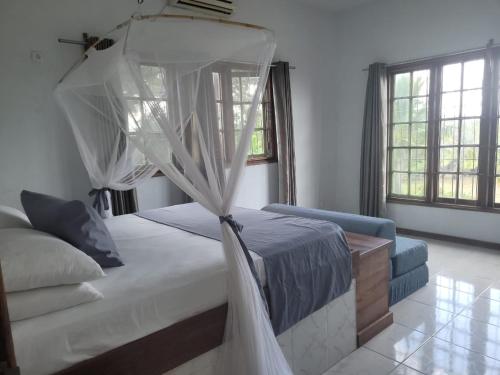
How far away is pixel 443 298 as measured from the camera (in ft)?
9.57

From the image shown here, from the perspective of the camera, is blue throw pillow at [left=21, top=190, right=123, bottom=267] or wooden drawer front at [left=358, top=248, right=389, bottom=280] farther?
wooden drawer front at [left=358, top=248, right=389, bottom=280]

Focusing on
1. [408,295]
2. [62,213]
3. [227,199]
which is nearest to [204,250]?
[227,199]

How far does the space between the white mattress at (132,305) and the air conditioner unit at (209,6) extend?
251cm

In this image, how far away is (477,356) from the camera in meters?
2.17

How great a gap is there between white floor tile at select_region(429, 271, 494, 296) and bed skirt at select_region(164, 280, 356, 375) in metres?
1.36

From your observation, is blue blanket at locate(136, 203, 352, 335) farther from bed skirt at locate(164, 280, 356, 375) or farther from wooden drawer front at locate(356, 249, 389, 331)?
wooden drawer front at locate(356, 249, 389, 331)

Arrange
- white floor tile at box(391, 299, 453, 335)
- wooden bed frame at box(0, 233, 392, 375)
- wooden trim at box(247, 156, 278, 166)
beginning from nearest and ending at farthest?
wooden bed frame at box(0, 233, 392, 375)
white floor tile at box(391, 299, 453, 335)
wooden trim at box(247, 156, 278, 166)

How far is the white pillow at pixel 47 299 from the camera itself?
1194 millimetres

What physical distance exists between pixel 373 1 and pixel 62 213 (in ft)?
14.9

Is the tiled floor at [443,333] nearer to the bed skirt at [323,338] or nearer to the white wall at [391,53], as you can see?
the bed skirt at [323,338]

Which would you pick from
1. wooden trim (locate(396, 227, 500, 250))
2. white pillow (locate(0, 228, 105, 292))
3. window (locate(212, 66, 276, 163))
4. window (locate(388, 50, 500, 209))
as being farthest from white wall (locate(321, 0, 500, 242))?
white pillow (locate(0, 228, 105, 292))

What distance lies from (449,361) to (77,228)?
217 centimetres

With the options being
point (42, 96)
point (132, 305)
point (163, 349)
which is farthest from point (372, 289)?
point (42, 96)

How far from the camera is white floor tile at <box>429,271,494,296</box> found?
9.98 ft
